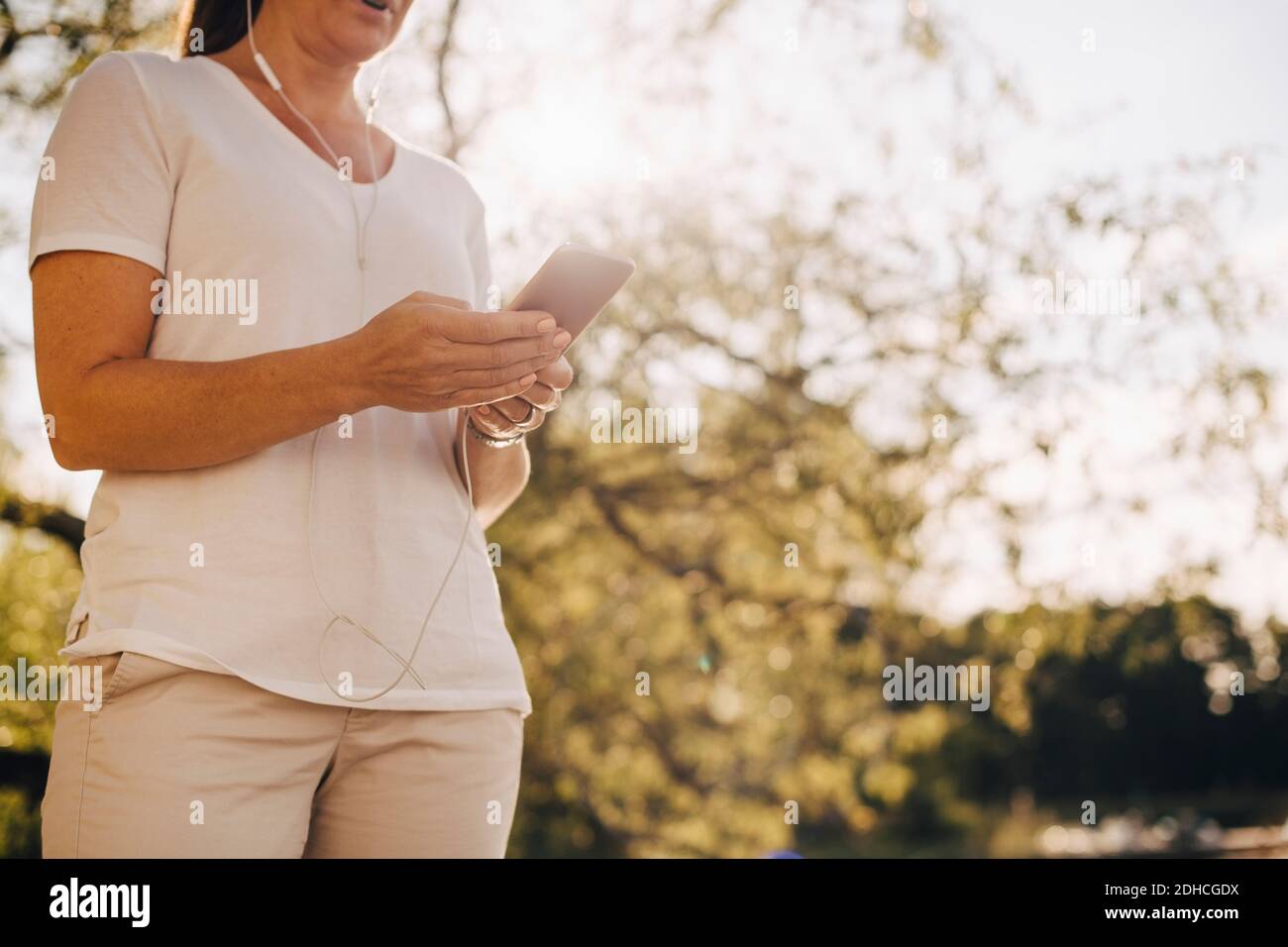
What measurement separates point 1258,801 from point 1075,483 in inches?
1677

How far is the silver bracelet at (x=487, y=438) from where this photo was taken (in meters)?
1.47

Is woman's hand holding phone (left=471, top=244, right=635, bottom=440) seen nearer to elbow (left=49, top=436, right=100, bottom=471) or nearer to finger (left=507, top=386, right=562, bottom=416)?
finger (left=507, top=386, right=562, bottom=416)

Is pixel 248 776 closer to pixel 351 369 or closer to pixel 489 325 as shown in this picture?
pixel 351 369

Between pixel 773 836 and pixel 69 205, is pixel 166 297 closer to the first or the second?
pixel 69 205

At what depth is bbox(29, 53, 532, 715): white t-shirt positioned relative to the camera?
119 centimetres

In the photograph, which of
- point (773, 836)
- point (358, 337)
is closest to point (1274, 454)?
point (773, 836)

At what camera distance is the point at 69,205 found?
48.6 inches

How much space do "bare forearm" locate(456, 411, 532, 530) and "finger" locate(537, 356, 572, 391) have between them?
0.46ft

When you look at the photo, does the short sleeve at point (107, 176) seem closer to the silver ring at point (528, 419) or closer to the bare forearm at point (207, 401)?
the bare forearm at point (207, 401)

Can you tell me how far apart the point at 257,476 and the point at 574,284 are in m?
0.44

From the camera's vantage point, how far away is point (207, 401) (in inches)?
46.9

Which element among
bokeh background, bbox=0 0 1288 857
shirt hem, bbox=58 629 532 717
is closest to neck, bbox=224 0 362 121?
shirt hem, bbox=58 629 532 717

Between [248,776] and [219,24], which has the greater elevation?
[219,24]

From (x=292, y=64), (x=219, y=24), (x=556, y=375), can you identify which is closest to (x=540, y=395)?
(x=556, y=375)
